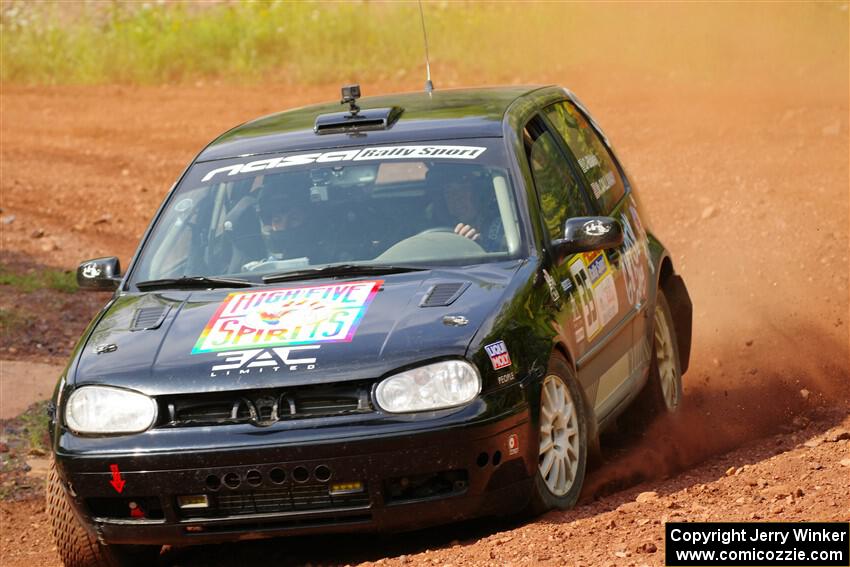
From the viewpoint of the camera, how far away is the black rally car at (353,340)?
17.5ft

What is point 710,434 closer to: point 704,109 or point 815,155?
point 815,155

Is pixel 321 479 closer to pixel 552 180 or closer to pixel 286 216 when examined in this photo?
pixel 286 216

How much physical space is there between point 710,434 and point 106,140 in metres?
11.3

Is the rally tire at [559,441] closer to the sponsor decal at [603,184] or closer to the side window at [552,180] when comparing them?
the side window at [552,180]

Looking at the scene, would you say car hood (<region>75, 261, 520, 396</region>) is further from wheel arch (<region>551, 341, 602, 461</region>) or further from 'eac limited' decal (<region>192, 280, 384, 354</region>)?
wheel arch (<region>551, 341, 602, 461</region>)

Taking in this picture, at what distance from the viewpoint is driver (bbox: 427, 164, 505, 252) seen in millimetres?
6375

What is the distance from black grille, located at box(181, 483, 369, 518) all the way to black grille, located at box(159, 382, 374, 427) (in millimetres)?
256

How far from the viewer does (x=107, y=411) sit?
18.2ft

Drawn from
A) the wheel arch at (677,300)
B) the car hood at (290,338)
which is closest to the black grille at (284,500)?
the car hood at (290,338)

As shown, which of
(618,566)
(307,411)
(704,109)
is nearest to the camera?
(618,566)

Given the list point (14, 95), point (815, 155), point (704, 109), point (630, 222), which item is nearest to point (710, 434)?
point (630, 222)

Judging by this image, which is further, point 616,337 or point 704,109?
point 704,109

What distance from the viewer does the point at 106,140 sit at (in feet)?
57.6

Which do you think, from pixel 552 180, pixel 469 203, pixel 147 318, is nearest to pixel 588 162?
pixel 552 180
